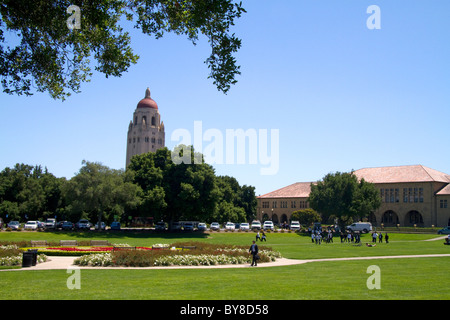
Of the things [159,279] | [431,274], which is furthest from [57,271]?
[431,274]

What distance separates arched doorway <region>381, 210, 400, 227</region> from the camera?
90.9 meters

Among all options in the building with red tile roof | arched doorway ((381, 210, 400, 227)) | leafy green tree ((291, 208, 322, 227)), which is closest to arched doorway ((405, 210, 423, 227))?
the building with red tile roof

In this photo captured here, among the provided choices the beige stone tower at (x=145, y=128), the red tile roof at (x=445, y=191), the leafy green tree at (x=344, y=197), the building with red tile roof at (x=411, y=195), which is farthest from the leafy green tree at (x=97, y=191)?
the beige stone tower at (x=145, y=128)

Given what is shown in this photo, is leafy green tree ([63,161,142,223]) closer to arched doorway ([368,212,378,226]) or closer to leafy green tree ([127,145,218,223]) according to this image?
leafy green tree ([127,145,218,223])

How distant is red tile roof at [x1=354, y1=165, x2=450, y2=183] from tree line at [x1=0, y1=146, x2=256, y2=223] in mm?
38570

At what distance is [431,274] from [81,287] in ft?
46.2

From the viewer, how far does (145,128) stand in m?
148

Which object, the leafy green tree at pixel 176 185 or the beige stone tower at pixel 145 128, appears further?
the beige stone tower at pixel 145 128

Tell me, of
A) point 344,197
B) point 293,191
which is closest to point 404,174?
point 344,197

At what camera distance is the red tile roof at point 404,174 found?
8631cm

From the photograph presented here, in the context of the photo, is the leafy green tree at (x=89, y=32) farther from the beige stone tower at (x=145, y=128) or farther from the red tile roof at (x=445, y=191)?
the beige stone tower at (x=145, y=128)

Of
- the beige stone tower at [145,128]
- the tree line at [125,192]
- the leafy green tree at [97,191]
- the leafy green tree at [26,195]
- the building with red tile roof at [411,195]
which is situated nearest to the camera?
the leafy green tree at [97,191]

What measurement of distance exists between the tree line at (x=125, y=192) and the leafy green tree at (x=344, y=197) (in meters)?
16.5
